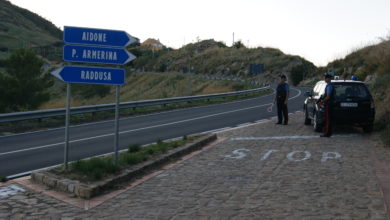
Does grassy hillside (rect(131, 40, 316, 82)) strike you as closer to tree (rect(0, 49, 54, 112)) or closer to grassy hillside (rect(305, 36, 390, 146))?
grassy hillside (rect(305, 36, 390, 146))

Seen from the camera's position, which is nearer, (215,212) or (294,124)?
(215,212)

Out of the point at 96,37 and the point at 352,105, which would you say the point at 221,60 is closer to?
the point at 352,105

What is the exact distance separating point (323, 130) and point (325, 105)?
1583 millimetres

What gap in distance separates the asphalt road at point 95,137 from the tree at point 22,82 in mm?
34322

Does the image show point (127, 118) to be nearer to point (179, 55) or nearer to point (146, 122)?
point (146, 122)

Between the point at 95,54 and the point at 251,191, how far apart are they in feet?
12.3

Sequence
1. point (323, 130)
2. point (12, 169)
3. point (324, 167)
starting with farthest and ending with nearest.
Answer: point (323, 130) → point (12, 169) → point (324, 167)

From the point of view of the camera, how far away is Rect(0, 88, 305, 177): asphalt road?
10852mm

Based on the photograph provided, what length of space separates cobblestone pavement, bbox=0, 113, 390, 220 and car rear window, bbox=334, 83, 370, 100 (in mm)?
2656

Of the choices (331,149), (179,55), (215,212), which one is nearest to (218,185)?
(215,212)

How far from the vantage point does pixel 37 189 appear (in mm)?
7535

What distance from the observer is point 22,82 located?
2085 inches

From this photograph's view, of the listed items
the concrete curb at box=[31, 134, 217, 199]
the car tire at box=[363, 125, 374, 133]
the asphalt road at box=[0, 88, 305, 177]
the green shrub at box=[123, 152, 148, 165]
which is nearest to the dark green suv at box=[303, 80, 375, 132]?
the car tire at box=[363, 125, 374, 133]

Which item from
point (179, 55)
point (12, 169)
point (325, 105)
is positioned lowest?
point (12, 169)
